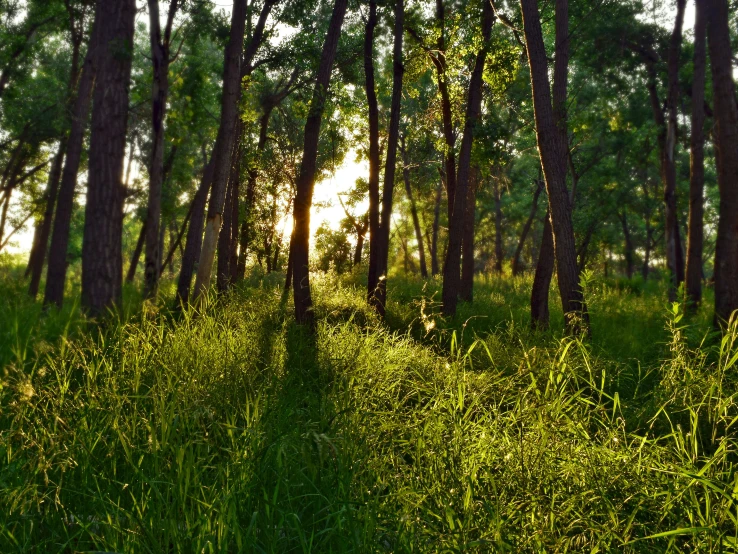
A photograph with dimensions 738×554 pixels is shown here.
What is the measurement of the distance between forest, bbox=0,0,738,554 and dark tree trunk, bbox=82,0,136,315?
0.04m

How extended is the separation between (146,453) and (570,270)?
672 centimetres

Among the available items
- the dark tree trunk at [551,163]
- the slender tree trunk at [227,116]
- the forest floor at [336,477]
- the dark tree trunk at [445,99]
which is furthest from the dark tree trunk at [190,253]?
the forest floor at [336,477]

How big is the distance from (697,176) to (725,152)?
3841 mm

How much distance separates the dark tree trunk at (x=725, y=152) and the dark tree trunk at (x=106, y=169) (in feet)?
30.6

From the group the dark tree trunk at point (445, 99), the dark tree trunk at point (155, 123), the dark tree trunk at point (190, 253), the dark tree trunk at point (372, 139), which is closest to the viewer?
the dark tree trunk at point (155, 123)

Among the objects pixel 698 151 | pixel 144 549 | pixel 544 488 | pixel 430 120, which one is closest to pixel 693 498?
pixel 544 488

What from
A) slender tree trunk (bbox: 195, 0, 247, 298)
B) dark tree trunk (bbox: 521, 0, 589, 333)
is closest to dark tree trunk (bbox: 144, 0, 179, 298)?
slender tree trunk (bbox: 195, 0, 247, 298)

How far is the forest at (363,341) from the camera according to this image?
280cm

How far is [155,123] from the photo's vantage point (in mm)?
12016

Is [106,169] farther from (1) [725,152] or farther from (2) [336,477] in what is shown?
(1) [725,152]

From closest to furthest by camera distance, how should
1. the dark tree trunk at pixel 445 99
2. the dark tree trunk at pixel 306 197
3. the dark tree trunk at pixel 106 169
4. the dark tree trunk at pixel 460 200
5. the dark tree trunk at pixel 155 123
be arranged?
the dark tree trunk at pixel 106 169, the dark tree trunk at pixel 306 197, the dark tree trunk at pixel 155 123, the dark tree trunk at pixel 460 200, the dark tree trunk at pixel 445 99

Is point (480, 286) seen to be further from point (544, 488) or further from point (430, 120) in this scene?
point (544, 488)

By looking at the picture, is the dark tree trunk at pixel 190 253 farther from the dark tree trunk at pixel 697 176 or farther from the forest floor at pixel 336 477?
the dark tree trunk at pixel 697 176

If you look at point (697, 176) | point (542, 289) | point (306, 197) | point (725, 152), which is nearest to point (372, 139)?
point (306, 197)
